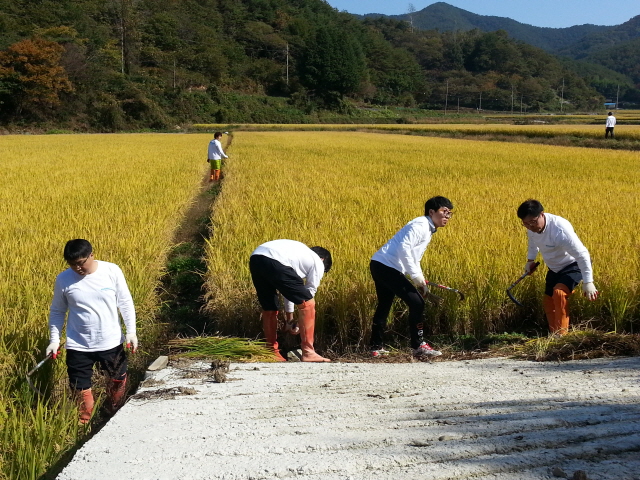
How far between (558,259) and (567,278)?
5.5 inches

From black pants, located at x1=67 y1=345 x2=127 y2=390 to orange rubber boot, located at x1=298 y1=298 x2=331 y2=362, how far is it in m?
1.10

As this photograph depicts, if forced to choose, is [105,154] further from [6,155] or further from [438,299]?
[438,299]

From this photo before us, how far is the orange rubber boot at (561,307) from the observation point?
3613 mm

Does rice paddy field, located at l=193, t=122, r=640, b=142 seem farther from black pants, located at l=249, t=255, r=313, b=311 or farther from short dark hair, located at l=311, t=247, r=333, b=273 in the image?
black pants, located at l=249, t=255, r=313, b=311

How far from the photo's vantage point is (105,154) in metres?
16.7

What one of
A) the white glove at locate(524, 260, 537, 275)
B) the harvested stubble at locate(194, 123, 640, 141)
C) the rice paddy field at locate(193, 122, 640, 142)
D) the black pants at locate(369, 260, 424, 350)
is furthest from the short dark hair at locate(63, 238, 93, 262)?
the harvested stubble at locate(194, 123, 640, 141)

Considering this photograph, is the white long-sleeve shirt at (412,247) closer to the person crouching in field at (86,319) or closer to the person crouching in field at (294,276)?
the person crouching in field at (294,276)

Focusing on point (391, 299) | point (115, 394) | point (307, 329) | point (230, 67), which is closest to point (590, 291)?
point (391, 299)

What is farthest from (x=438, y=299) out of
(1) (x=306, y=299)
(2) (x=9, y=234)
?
(2) (x=9, y=234)

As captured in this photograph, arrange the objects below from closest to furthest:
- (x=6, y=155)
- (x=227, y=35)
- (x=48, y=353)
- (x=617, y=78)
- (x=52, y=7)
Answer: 1. (x=48, y=353)
2. (x=6, y=155)
3. (x=52, y=7)
4. (x=227, y=35)
5. (x=617, y=78)

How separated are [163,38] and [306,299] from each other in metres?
62.2

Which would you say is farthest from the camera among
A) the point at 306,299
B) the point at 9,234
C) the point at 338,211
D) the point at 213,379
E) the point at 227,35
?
the point at 227,35

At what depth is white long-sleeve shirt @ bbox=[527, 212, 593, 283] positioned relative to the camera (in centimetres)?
353

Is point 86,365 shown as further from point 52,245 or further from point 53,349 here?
point 52,245
